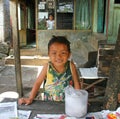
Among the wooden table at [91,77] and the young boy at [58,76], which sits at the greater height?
the young boy at [58,76]

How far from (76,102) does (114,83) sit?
1.15ft

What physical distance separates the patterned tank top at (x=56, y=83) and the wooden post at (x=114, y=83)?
0.51 m

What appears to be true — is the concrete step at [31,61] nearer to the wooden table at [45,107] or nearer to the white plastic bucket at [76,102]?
the wooden table at [45,107]

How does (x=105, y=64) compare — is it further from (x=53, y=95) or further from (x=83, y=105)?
(x=83, y=105)

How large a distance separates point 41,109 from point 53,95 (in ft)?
1.29

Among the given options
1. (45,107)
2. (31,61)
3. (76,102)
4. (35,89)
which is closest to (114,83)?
(76,102)

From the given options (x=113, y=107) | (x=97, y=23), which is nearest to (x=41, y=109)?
(x=113, y=107)

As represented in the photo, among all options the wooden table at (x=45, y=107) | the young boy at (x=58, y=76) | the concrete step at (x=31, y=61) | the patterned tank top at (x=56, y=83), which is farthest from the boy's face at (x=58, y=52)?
the concrete step at (x=31, y=61)

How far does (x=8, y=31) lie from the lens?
36.0ft

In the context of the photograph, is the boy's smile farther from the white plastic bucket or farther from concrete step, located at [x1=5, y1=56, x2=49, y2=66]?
concrete step, located at [x1=5, y1=56, x2=49, y2=66]

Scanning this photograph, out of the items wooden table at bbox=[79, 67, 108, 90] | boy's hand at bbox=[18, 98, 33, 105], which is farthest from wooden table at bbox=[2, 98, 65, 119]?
wooden table at bbox=[79, 67, 108, 90]

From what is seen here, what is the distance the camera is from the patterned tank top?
2234mm

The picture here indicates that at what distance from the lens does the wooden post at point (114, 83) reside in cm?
173

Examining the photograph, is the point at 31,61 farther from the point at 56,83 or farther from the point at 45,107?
the point at 45,107
